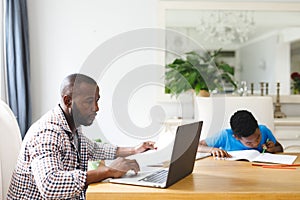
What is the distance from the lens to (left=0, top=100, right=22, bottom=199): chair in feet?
6.44

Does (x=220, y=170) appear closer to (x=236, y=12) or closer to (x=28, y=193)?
(x=28, y=193)

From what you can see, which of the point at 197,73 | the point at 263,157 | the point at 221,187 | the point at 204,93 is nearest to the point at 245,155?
the point at 263,157

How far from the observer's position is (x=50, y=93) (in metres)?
3.97

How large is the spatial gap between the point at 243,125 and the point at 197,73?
1522 millimetres

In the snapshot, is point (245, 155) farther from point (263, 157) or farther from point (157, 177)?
point (157, 177)

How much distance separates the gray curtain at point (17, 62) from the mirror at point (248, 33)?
3.99ft

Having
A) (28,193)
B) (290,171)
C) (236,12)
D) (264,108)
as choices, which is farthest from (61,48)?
(290,171)

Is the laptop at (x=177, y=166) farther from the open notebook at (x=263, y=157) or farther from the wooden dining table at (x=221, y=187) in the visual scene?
the open notebook at (x=263, y=157)

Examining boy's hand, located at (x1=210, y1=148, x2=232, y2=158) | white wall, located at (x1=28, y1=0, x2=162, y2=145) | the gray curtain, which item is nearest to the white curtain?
the gray curtain

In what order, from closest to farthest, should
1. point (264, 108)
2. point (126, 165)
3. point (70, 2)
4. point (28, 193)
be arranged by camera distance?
point (126, 165) → point (28, 193) → point (264, 108) → point (70, 2)

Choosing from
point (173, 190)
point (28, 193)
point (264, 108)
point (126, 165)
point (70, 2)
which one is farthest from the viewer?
point (70, 2)

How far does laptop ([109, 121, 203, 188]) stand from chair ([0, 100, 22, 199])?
62 centimetres

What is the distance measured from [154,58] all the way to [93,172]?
2573 mm

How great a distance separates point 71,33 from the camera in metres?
3.97
